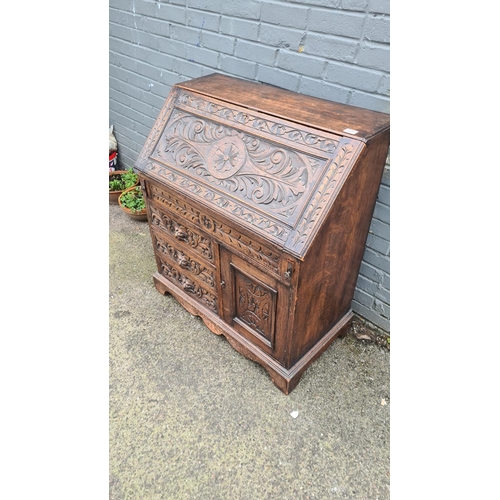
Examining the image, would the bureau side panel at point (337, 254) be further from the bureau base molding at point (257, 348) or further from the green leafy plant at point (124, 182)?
the green leafy plant at point (124, 182)

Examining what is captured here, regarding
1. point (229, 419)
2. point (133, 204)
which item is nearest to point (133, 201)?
point (133, 204)

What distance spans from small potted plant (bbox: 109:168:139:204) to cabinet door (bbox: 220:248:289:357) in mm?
1698

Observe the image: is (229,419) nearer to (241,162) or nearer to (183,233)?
(183,233)

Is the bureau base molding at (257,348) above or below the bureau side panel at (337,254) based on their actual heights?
below

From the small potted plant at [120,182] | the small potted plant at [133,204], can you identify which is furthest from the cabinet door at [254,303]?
the small potted plant at [120,182]

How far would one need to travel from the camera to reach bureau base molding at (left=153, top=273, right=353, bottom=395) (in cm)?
180

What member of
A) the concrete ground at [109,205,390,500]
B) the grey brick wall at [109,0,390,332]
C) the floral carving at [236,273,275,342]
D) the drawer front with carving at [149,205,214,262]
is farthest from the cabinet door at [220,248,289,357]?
the grey brick wall at [109,0,390,332]

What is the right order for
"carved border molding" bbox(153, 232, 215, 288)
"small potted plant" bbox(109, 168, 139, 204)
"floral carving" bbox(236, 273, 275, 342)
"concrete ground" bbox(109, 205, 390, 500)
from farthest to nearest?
"small potted plant" bbox(109, 168, 139, 204) → "carved border molding" bbox(153, 232, 215, 288) → "floral carving" bbox(236, 273, 275, 342) → "concrete ground" bbox(109, 205, 390, 500)

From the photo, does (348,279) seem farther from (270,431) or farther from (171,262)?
(171,262)

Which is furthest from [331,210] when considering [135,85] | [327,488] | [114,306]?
[135,85]

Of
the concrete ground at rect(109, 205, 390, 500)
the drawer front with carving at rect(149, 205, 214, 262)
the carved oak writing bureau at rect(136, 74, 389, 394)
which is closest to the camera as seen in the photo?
the carved oak writing bureau at rect(136, 74, 389, 394)

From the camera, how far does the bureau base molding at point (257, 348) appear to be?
1805 millimetres

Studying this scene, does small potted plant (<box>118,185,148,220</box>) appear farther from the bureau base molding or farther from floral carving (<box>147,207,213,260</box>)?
floral carving (<box>147,207,213,260</box>)

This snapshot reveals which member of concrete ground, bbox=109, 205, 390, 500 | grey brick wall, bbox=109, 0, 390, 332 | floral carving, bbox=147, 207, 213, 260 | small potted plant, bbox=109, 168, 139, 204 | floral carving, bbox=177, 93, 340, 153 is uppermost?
grey brick wall, bbox=109, 0, 390, 332
